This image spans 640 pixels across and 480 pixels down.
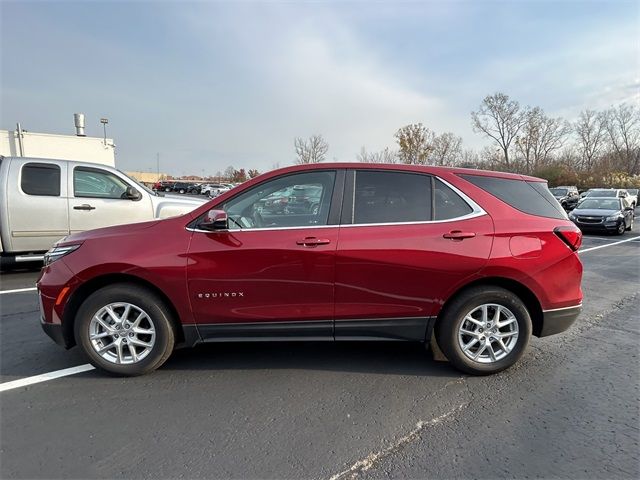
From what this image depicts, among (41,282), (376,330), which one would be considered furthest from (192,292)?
(376,330)

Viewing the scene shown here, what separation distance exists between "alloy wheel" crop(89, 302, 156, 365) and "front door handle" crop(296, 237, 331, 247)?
1425 millimetres

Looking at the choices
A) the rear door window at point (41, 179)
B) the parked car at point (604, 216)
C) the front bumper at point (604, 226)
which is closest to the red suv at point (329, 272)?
the rear door window at point (41, 179)

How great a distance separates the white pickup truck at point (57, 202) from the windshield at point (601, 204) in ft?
49.9

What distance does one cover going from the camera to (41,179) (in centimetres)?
665

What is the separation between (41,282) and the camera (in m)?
3.22

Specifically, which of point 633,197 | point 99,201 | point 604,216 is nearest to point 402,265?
point 99,201

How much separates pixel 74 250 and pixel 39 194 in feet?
14.5

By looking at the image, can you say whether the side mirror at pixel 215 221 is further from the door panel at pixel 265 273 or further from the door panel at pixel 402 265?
the door panel at pixel 402 265

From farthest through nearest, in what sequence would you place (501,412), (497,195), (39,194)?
(39,194)
(497,195)
(501,412)

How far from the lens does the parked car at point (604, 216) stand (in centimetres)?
1391

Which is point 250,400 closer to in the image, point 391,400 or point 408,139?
point 391,400

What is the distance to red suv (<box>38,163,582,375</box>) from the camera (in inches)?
123

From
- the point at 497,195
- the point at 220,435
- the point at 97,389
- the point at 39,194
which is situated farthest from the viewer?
the point at 39,194

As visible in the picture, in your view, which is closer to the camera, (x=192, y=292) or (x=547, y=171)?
(x=192, y=292)
